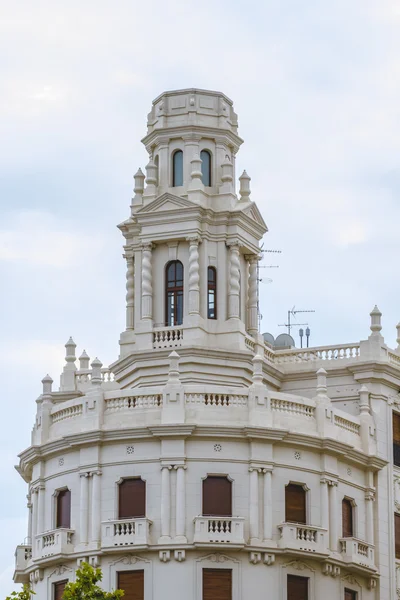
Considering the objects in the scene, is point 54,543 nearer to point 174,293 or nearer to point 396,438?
point 174,293

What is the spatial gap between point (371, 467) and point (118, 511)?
10.6 meters

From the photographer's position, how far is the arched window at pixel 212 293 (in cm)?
8044

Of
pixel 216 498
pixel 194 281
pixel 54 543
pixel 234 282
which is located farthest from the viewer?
pixel 234 282

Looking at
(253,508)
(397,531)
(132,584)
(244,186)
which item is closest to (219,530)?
(253,508)

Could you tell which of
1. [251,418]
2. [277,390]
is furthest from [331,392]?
[251,418]

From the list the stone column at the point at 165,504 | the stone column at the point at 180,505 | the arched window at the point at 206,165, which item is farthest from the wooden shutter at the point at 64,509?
the arched window at the point at 206,165

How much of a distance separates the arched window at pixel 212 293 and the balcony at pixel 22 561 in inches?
464

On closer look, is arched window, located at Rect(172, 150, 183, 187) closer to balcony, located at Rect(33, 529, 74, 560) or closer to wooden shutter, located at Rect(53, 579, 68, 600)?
balcony, located at Rect(33, 529, 74, 560)

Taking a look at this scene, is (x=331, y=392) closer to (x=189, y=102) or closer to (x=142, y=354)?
(x=142, y=354)

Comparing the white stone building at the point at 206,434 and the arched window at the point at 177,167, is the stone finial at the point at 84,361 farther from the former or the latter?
the arched window at the point at 177,167

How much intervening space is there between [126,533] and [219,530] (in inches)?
132

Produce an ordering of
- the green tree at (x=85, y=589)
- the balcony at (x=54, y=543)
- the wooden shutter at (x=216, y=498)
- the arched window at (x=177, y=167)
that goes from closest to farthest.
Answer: the green tree at (x=85, y=589)
the wooden shutter at (x=216, y=498)
the balcony at (x=54, y=543)
the arched window at (x=177, y=167)

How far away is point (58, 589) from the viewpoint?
74.5 meters

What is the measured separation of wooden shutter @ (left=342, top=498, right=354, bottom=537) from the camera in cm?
7594
